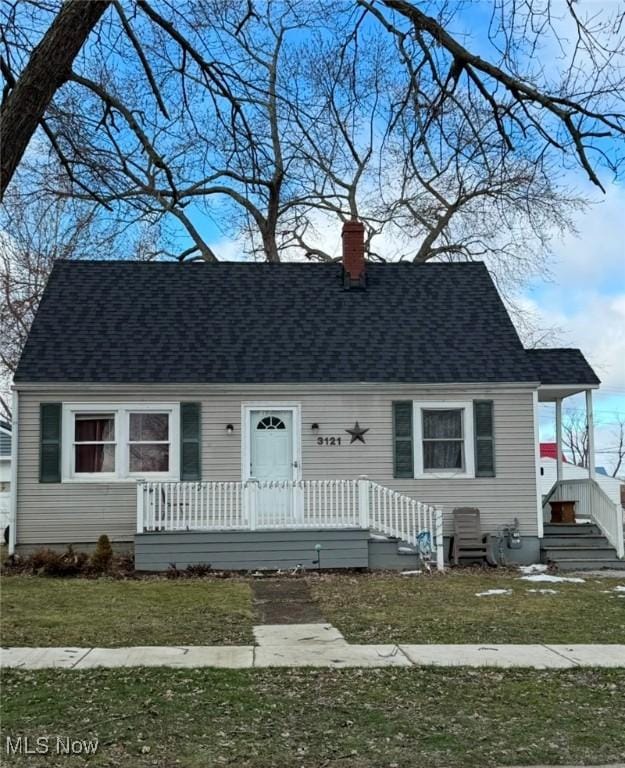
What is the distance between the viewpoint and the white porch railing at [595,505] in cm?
1383

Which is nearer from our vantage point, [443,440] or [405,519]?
[405,519]

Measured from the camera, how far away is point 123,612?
8922mm

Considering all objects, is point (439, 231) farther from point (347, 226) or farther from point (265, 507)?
point (265, 507)

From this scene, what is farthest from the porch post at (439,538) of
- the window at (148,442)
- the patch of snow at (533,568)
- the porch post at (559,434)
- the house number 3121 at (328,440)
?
the window at (148,442)

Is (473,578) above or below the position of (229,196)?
below

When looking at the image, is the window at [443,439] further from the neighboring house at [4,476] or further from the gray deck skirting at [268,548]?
the neighboring house at [4,476]

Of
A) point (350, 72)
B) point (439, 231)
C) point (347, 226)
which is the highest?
point (439, 231)

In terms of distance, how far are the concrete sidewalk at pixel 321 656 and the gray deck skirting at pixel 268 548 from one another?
5.59 meters

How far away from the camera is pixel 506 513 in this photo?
46.3 ft

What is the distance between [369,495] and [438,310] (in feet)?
13.5

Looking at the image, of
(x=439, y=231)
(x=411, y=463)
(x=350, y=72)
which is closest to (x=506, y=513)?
(x=411, y=463)

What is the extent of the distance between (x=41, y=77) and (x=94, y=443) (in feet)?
28.8

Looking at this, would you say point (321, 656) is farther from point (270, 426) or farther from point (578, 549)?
point (578, 549)

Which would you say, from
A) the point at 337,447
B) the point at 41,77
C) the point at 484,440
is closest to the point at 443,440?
the point at 484,440
